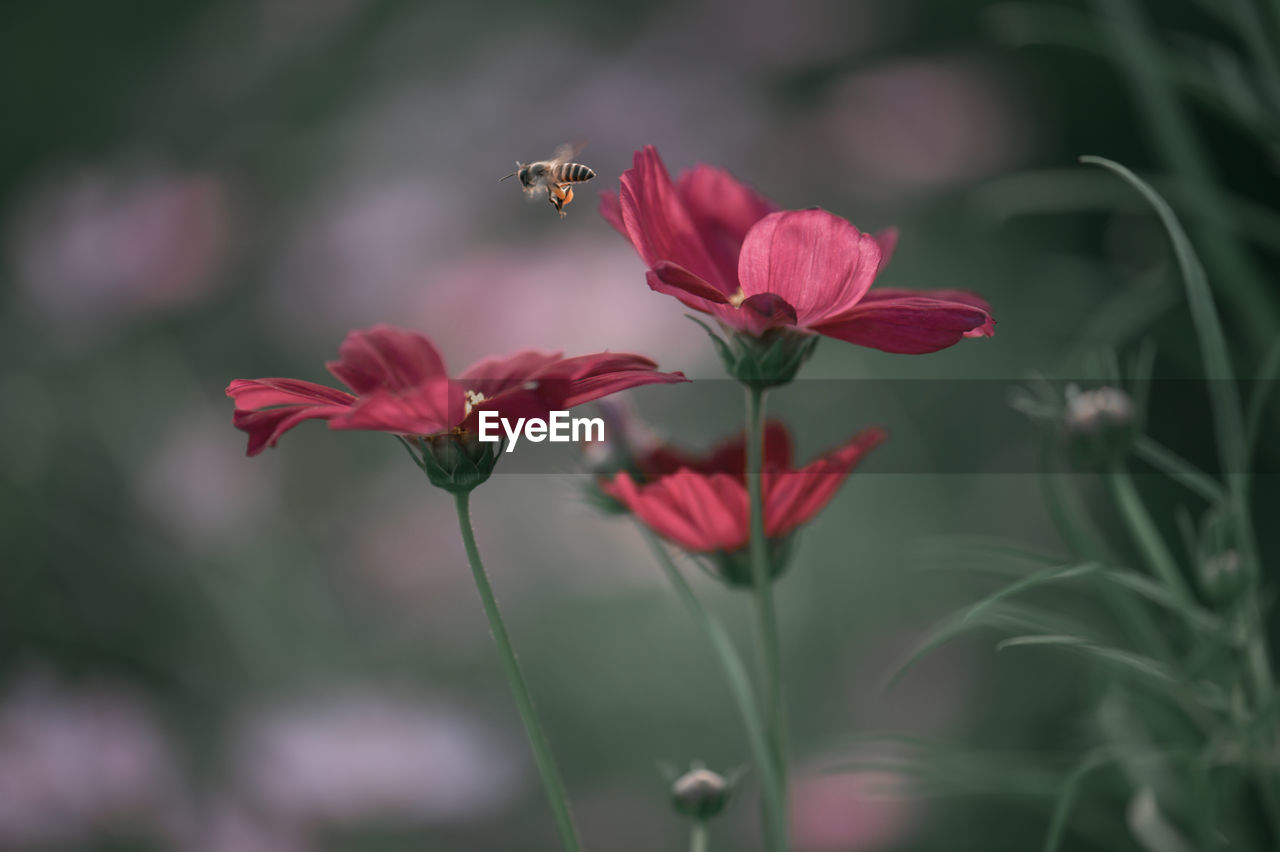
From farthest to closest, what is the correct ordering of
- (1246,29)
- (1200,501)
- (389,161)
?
(389,161), (1200,501), (1246,29)

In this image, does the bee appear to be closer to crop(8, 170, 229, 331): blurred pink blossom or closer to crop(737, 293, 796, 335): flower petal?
crop(737, 293, 796, 335): flower petal

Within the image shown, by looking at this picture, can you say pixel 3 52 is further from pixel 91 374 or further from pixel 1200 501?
pixel 1200 501

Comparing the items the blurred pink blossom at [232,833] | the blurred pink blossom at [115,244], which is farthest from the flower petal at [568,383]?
the blurred pink blossom at [115,244]

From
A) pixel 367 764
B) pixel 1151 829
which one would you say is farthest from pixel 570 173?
pixel 367 764

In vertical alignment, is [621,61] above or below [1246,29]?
above

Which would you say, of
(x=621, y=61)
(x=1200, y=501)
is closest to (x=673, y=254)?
(x=1200, y=501)

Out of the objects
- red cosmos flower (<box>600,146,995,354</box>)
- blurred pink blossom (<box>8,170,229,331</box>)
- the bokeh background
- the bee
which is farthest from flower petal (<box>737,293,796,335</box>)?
blurred pink blossom (<box>8,170,229,331</box>)
